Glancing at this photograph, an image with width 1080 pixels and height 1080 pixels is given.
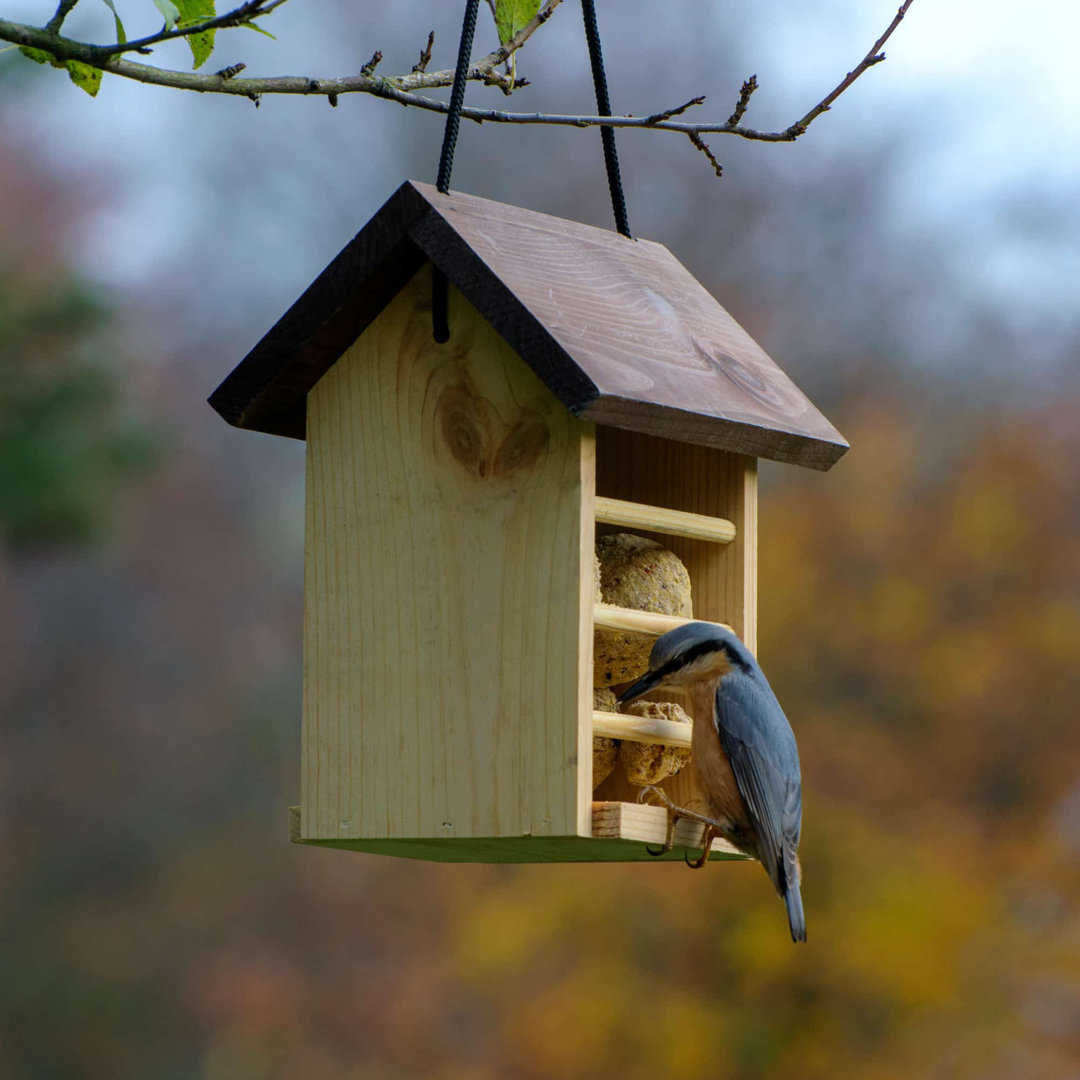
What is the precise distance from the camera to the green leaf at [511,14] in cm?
228

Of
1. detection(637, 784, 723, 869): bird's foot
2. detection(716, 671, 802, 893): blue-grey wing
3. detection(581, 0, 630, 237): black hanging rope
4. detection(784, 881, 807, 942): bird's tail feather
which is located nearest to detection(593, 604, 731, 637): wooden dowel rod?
detection(716, 671, 802, 893): blue-grey wing

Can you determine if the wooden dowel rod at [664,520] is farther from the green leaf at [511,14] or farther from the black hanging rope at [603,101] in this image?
the green leaf at [511,14]

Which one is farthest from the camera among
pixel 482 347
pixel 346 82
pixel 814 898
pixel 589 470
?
pixel 814 898

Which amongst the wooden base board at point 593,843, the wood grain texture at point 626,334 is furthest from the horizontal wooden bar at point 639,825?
the wood grain texture at point 626,334

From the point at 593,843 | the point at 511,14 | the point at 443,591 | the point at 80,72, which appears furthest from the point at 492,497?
the point at 80,72

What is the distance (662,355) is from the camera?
91.4 inches

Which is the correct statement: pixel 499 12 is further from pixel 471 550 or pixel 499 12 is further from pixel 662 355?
pixel 471 550

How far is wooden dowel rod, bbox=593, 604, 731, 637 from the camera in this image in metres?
2.22

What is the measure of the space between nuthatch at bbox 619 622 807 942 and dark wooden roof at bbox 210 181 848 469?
298mm

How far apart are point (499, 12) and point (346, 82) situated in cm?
32

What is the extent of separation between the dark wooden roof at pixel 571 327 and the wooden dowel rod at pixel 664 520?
0.41 feet

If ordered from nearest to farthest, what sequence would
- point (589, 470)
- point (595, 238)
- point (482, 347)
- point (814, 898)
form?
point (589, 470)
point (482, 347)
point (595, 238)
point (814, 898)

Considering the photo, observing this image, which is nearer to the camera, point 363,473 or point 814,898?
point 363,473

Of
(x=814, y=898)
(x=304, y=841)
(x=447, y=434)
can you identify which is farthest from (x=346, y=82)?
(x=814, y=898)
